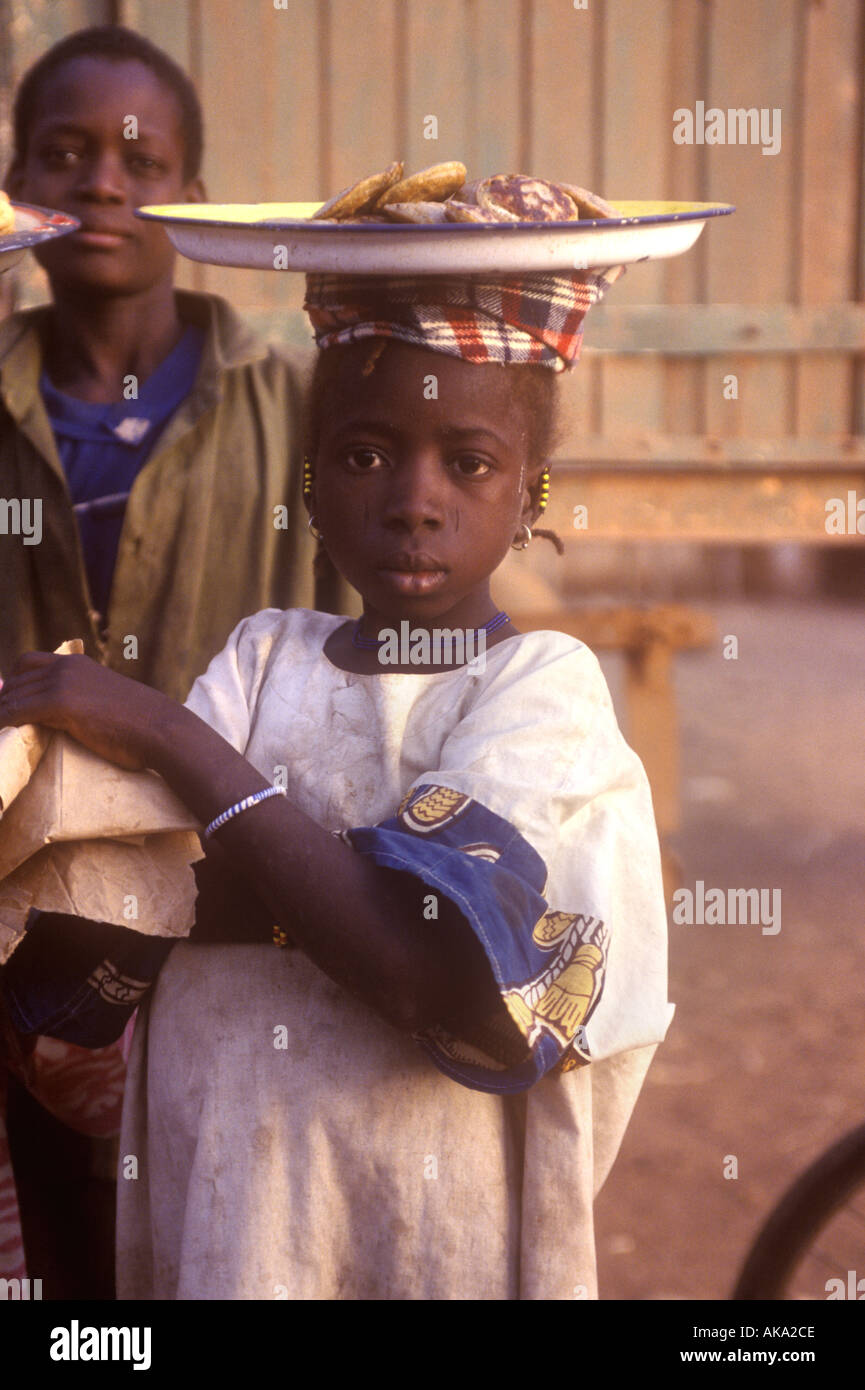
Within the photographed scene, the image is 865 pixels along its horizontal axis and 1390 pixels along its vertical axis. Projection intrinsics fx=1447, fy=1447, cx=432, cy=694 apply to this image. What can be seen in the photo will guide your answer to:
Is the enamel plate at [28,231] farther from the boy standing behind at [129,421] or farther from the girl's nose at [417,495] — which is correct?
the boy standing behind at [129,421]

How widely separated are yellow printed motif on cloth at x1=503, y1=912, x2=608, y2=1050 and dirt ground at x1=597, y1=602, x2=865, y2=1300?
65.6 inches

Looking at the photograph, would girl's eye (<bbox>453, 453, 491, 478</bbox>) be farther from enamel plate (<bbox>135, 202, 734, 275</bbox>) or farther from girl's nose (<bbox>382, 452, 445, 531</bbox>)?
enamel plate (<bbox>135, 202, 734, 275</bbox>)

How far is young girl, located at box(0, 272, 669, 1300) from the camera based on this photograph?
1.48 meters

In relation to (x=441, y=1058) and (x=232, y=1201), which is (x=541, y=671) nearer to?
(x=441, y=1058)

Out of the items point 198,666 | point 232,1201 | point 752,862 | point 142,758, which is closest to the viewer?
point 142,758

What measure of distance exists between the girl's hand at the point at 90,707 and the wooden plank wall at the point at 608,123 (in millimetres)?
3293

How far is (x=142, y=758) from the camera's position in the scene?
4.85 ft

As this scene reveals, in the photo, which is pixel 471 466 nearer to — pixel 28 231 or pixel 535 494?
pixel 535 494

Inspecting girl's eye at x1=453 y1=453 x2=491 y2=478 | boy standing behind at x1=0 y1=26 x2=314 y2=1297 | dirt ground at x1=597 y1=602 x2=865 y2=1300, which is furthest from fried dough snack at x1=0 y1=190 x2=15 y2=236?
dirt ground at x1=597 y1=602 x2=865 y2=1300

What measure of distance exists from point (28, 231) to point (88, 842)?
0.72 m

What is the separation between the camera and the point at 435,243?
4.68ft

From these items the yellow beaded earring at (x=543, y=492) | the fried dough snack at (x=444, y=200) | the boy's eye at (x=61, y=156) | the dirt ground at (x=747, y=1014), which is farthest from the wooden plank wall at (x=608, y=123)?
the fried dough snack at (x=444, y=200)

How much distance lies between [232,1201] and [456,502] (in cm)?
80
